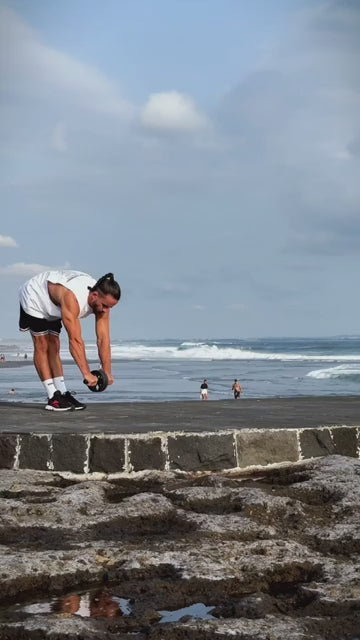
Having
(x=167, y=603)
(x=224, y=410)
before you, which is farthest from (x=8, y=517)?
(x=224, y=410)

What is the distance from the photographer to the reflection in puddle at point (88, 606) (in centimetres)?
330

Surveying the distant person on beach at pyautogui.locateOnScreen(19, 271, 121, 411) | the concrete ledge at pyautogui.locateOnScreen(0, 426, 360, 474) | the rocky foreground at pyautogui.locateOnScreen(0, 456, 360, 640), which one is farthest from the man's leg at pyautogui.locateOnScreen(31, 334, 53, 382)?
the rocky foreground at pyautogui.locateOnScreen(0, 456, 360, 640)

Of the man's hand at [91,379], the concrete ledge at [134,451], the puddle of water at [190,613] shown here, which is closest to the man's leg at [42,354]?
the man's hand at [91,379]

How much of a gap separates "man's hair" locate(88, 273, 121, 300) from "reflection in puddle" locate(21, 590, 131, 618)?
13.1ft

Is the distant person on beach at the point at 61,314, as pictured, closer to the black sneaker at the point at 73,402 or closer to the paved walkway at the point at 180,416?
the black sneaker at the point at 73,402

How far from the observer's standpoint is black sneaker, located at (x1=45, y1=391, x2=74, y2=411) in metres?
8.13

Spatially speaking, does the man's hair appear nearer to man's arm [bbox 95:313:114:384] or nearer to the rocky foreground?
man's arm [bbox 95:313:114:384]

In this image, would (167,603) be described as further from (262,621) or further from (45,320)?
(45,320)

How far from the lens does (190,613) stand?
10.8 feet

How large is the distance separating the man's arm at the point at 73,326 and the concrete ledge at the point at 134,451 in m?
0.89

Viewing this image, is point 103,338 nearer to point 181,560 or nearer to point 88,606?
point 181,560

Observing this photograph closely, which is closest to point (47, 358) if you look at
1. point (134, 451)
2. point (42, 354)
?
point (42, 354)

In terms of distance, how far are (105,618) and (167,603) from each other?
279mm

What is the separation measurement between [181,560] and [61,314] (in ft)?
13.0
